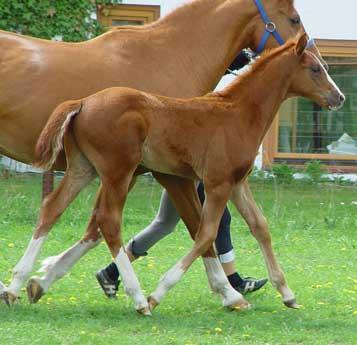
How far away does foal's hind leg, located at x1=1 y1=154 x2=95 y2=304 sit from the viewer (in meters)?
6.79

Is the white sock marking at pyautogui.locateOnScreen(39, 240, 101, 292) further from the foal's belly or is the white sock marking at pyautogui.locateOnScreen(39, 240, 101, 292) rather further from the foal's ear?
the foal's ear

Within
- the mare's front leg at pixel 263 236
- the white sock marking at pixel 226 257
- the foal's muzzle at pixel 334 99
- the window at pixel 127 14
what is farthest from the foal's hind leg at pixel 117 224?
the window at pixel 127 14

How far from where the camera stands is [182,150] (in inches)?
265

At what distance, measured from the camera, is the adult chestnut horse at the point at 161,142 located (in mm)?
6602

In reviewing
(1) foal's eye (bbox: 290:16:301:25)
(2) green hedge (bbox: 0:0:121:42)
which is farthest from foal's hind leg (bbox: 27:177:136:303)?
(2) green hedge (bbox: 0:0:121:42)

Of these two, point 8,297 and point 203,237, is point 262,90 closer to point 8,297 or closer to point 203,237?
point 203,237

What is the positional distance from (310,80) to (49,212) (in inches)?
72.0

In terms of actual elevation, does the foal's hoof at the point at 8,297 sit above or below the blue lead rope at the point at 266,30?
below

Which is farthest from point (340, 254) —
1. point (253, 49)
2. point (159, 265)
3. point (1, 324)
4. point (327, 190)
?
point (327, 190)

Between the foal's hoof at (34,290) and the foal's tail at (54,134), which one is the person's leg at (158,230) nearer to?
the foal's hoof at (34,290)

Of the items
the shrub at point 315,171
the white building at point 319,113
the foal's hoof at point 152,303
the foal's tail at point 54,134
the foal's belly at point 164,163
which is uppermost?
the foal's tail at point 54,134

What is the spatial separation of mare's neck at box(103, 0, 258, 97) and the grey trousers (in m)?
0.85

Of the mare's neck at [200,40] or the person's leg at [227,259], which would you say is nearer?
the mare's neck at [200,40]

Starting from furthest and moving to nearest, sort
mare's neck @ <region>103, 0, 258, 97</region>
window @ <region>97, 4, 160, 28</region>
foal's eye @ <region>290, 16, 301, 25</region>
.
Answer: window @ <region>97, 4, 160, 28</region> < foal's eye @ <region>290, 16, 301, 25</region> < mare's neck @ <region>103, 0, 258, 97</region>
